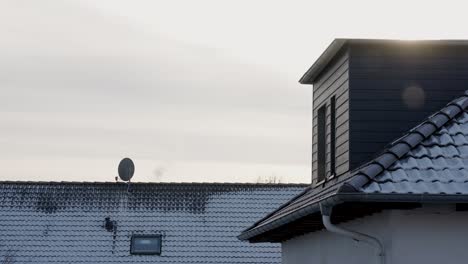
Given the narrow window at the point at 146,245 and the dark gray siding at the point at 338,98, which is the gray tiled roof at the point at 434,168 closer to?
the dark gray siding at the point at 338,98

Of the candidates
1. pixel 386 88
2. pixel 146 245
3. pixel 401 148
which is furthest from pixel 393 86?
pixel 146 245

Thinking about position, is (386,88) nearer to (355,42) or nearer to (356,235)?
(355,42)

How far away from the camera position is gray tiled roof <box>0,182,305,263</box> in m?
23.9

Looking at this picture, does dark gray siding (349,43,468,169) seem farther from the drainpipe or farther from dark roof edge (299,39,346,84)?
the drainpipe

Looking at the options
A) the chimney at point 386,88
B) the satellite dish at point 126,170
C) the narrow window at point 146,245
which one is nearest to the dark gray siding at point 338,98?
the chimney at point 386,88

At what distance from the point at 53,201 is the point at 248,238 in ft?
37.3

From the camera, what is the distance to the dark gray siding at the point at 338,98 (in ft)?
38.9

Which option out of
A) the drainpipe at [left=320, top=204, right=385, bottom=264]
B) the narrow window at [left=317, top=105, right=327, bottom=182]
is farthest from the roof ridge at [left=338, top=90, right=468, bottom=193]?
the narrow window at [left=317, top=105, right=327, bottom=182]

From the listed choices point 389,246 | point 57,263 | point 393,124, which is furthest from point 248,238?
point 57,263

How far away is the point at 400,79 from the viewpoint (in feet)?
38.7

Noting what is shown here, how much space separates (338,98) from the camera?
12.5m

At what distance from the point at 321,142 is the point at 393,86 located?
2800mm

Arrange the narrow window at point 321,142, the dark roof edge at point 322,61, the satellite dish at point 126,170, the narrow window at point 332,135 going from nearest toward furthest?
the dark roof edge at point 322,61 → the narrow window at point 332,135 → the narrow window at point 321,142 → the satellite dish at point 126,170

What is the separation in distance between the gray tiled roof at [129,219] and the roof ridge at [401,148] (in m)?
14.1
